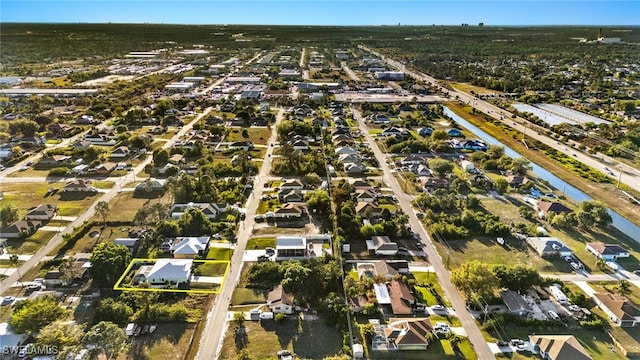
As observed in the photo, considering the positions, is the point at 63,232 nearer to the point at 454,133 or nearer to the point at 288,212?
the point at 288,212

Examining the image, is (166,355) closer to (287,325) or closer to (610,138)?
(287,325)

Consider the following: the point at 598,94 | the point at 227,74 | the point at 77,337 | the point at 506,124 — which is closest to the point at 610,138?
the point at 506,124

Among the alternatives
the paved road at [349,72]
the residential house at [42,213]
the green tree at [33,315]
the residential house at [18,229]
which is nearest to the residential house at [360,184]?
the green tree at [33,315]

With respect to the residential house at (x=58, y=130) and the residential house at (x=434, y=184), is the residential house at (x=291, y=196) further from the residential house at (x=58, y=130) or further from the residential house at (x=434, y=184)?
the residential house at (x=58, y=130)

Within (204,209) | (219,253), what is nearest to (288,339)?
(219,253)

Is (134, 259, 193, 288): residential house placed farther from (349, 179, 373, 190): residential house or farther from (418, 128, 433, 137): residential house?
(418, 128, 433, 137): residential house

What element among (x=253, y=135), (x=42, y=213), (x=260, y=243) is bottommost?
(x=260, y=243)
